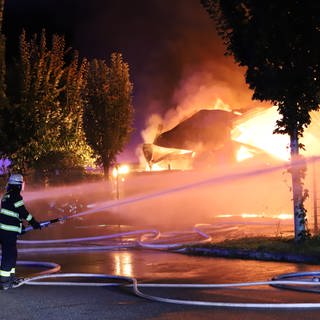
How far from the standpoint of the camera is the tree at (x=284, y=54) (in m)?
11.2

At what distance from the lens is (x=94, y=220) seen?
22000 millimetres

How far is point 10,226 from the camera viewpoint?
8.41m

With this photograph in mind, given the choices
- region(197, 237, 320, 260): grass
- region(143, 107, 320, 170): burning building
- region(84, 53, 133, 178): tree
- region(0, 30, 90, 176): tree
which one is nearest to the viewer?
region(197, 237, 320, 260): grass

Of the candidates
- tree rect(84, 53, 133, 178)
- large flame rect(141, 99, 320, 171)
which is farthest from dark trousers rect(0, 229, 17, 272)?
tree rect(84, 53, 133, 178)

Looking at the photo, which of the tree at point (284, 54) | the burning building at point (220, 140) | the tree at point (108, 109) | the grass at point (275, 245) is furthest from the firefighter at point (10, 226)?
the tree at point (108, 109)

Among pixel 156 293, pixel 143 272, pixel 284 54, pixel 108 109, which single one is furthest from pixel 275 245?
pixel 108 109

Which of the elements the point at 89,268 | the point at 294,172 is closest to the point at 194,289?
the point at 89,268

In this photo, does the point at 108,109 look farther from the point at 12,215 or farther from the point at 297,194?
the point at 12,215

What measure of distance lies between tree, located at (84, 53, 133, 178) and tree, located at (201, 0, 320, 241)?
19.1 meters

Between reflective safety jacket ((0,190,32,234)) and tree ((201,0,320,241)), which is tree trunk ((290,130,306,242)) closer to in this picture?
tree ((201,0,320,241))

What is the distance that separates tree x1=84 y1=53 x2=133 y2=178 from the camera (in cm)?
3111

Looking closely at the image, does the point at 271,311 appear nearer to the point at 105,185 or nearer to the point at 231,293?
the point at 231,293

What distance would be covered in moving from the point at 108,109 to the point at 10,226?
2322 cm

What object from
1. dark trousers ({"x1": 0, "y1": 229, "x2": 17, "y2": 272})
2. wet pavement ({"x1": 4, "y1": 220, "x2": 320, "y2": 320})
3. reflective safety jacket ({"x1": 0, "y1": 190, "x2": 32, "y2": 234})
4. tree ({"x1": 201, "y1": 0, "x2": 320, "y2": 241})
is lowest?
wet pavement ({"x1": 4, "y1": 220, "x2": 320, "y2": 320})
